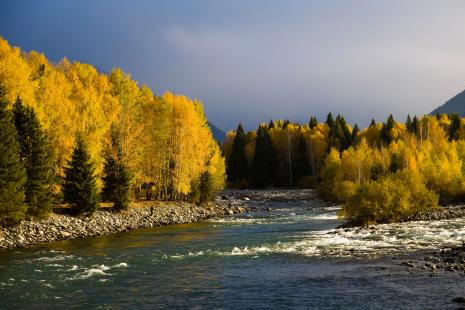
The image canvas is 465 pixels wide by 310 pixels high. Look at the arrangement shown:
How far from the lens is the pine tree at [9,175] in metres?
32.1

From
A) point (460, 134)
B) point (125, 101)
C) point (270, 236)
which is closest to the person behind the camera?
point (270, 236)

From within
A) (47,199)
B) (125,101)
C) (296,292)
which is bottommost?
(296,292)

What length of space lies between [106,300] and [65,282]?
400 cm

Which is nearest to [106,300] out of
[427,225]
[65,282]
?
[65,282]

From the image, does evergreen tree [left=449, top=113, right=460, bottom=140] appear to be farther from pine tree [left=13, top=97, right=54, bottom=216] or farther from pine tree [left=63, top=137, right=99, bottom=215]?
pine tree [left=13, top=97, right=54, bottom=216]

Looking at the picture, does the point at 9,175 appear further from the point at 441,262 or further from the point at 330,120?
the point at 330,120

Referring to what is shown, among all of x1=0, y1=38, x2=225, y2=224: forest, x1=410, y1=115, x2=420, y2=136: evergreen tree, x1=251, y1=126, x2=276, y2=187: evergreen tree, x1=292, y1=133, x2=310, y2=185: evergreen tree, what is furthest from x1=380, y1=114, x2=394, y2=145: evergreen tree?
x1=0, y1=38, x2=225, y2=224: forest

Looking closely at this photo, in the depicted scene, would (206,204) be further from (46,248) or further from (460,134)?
(460,134)

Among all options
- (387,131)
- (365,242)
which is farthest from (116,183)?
(387,131)

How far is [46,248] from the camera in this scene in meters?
31.2

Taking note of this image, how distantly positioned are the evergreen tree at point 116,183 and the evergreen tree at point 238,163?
244ft

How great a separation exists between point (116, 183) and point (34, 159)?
11531mm

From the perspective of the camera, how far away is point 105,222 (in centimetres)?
4228

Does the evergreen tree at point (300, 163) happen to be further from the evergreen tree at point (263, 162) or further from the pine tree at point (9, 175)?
the pine tree at point (9, 175)
